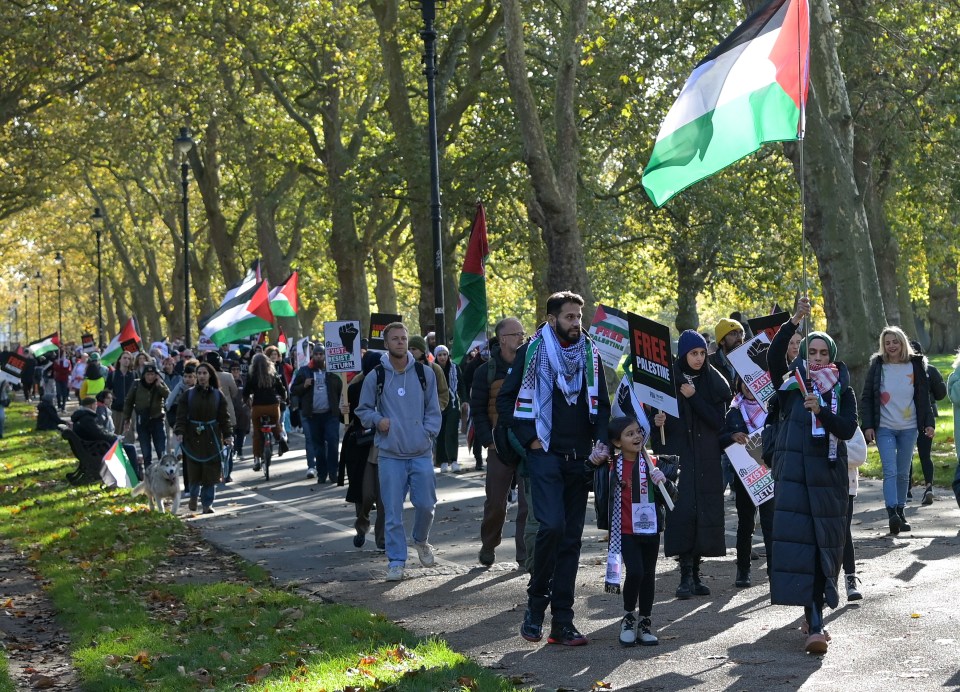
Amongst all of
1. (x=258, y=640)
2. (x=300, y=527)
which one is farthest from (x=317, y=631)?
(x=300, y=527)

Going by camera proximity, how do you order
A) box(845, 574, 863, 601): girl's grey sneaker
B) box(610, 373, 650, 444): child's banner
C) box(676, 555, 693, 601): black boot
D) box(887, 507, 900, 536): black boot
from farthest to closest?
box(887, 507, 900, 536): black boot → box(676, 555, 693, 601): black boot → box(845, 574, 863, 601): girl's grey sneaker → box(610, 373, 650, 444): child's banner

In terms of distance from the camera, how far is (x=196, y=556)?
12.9m

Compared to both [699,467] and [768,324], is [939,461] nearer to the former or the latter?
[768,324]

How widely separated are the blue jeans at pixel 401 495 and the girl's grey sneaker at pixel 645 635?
3.16 metres

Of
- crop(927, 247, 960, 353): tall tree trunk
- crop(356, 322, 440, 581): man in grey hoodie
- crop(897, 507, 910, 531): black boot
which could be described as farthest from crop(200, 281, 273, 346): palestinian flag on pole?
crop(927, 247, 960, 353): tall tree trunk

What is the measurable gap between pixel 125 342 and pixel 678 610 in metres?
19.7

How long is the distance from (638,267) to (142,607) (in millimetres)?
35578

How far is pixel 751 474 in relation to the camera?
978 centimetres

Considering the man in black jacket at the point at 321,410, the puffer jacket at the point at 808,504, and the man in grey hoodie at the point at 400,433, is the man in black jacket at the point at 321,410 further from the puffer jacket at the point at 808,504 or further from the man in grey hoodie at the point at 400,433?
the puffer jacket at the point at 808,504

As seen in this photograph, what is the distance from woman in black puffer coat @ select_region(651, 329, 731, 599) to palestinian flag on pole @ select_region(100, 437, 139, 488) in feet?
33.8

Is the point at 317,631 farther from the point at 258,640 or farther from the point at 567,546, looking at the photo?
the point at 567,546

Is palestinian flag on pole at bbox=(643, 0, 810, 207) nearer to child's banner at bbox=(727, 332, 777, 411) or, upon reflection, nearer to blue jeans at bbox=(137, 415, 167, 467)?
child's banner at bbox=(727, 332, 777, 411)

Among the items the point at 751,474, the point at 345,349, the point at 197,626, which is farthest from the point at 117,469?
the point at 751,474

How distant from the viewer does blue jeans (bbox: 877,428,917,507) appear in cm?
1225
